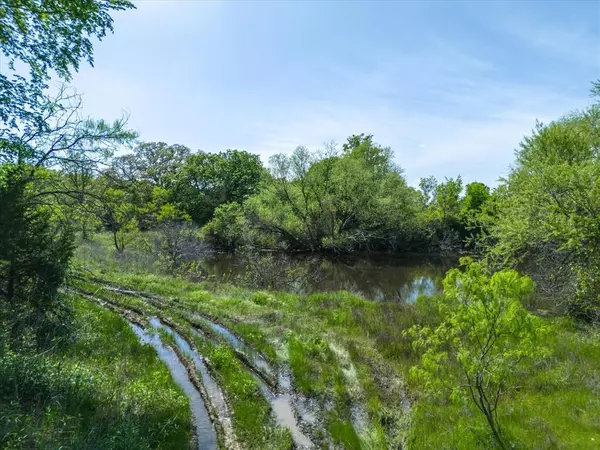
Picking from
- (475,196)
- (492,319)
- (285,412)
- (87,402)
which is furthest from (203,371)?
(475,196)

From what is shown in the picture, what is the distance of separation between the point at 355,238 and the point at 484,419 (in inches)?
1149

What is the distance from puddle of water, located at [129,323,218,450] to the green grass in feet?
0.84

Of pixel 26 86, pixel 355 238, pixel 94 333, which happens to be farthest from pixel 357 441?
pixel 355 238

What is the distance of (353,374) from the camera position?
8.58m

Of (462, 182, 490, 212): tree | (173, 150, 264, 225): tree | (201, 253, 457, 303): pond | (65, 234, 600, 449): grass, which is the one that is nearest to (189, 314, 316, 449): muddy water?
(65, 234, 600, 449): grass

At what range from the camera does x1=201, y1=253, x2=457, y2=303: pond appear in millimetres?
20234

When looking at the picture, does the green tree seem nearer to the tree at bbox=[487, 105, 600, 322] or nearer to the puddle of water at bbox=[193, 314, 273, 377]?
the puddle of water at bbox=[193, 314, 273, 377]

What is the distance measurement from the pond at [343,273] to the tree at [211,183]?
15.6 m

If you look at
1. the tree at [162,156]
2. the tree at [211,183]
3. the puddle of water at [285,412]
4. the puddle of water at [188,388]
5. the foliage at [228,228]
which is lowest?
the puddle of water at [285,412]

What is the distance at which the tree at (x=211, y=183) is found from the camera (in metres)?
50.4

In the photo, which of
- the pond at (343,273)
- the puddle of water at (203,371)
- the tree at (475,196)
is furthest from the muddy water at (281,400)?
the tree at (475,196)

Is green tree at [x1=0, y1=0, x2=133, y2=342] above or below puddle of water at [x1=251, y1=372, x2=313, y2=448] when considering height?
above

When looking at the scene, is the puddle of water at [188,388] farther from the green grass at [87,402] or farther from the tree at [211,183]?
the tree at [211,183]

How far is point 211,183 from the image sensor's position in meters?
54.3
